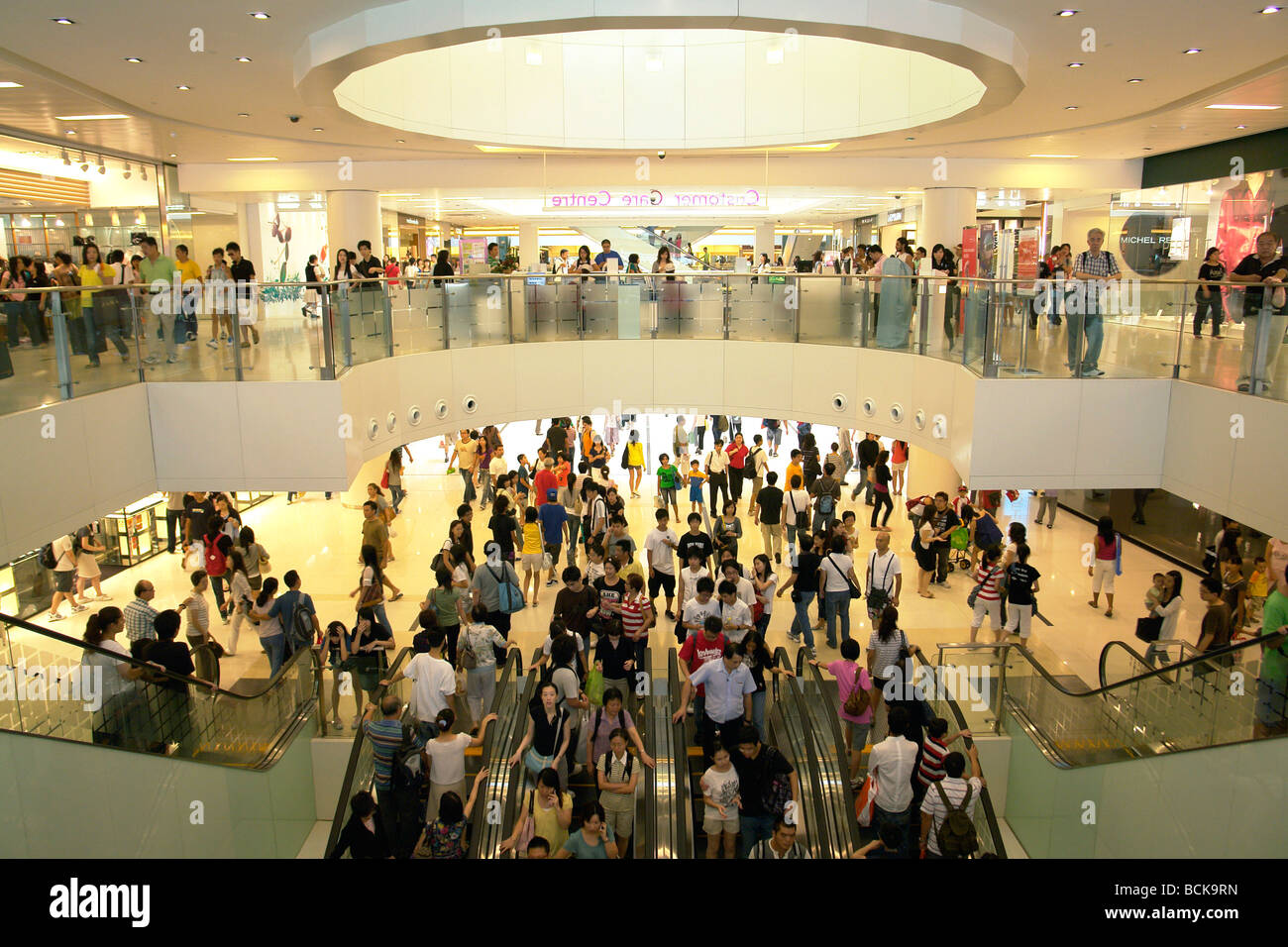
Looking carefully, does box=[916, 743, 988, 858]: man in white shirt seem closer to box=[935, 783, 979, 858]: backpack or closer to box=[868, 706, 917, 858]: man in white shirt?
box=[935, 783, 979, 858]: backpack

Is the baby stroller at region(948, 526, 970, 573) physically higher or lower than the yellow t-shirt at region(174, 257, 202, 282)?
lower

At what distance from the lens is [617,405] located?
46.9 feet

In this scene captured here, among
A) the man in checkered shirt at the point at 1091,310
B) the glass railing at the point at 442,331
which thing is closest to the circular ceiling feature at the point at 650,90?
the glass railing at the point at 442,331

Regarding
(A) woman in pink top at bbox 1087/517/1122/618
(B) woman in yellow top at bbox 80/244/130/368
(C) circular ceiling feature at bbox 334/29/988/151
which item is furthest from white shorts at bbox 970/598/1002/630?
(B) woman in yellow top at bbox 80/244/130/368

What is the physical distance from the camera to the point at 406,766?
263 inches

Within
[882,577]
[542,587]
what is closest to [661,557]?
[882,577]

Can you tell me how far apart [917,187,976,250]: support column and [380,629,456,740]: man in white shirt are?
13063 millimetres

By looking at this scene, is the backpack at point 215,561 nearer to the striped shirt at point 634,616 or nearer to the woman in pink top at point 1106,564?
the striped shirt at point 634,616

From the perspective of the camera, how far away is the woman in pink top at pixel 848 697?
7844mm

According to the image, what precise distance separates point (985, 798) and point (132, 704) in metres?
6.49

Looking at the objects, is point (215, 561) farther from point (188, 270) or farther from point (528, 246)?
point (528, 246)

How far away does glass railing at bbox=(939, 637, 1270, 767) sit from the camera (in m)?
6.10

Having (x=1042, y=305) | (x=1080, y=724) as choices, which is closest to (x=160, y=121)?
(x=1042, y=305)
